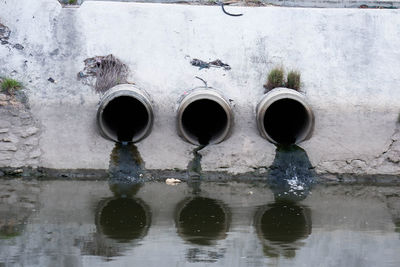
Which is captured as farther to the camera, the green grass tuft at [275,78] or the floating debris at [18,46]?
the floating debris at [18,46]

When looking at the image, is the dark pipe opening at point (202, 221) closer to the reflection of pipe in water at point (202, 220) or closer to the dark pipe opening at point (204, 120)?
the reflection of pipe in water at point (202, 220)

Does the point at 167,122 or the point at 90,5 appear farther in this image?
the point at 90,5

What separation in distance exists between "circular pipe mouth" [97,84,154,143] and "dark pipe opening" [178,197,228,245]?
70.8 inches

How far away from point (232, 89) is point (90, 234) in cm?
414

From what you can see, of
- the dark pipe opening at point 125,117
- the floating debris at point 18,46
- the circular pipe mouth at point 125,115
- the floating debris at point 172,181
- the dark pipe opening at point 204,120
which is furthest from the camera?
the floating debris at point 18,46

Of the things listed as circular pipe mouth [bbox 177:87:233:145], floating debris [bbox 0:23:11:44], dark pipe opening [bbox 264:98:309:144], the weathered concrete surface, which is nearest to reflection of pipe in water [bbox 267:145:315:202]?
the weathered concrete surface

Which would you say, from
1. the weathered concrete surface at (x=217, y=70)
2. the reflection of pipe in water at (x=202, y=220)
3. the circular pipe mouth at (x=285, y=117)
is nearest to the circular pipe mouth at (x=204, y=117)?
the weathered concrete surface at (x=217, y=70)

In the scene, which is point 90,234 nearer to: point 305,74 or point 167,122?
point 167,122

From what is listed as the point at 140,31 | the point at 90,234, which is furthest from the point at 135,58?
the point at 90,234

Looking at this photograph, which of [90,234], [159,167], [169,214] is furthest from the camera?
[159,167]

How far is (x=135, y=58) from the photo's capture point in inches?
461

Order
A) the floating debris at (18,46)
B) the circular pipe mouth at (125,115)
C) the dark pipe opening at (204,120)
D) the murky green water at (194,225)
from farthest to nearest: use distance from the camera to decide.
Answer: the floating debris at (18,46)
the dark pipe opening at (204,120)
the circular pipe mouth at (125,115)
the murky green water at (194,225)

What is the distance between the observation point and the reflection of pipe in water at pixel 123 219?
823 centimetres

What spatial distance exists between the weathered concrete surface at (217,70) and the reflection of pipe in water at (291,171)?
0.12 metres
